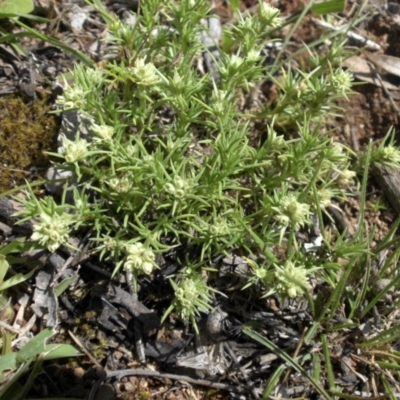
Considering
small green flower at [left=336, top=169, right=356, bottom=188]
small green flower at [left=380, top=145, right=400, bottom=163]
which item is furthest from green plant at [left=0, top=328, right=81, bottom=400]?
small green flower at [left=380, top=145, right=400, bottom=163]

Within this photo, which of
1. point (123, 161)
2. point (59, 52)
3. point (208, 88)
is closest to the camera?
point (123, 161)

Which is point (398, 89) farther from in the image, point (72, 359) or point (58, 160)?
point (72, 359)

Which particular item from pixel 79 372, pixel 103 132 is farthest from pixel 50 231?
pixel 79 372

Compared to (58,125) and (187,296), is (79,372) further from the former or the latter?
(58,125)

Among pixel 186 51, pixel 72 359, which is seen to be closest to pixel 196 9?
pixel 186 51

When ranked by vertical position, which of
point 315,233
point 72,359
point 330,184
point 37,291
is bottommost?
point 72,359

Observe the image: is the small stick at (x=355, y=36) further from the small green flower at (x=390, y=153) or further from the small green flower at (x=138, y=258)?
the small green flower at (x=138, y=258)

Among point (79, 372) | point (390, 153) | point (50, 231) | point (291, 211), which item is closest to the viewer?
point (50, 231)
